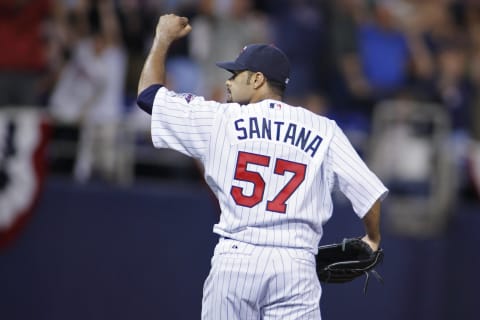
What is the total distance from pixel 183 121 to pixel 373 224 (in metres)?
1.10

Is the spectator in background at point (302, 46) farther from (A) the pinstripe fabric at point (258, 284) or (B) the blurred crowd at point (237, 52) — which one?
(A) the pinstripe fabric at point (258, 284)

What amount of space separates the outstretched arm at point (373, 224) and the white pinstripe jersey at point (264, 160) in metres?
0.16

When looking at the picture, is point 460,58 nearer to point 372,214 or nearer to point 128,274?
point 128,274

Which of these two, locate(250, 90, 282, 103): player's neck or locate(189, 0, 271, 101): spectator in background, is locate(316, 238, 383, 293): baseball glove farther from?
locate(189, 0, 271, 101): spectator in background

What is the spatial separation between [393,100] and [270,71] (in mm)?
5198

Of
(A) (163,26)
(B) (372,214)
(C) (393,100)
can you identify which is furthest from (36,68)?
(B) (372,214)

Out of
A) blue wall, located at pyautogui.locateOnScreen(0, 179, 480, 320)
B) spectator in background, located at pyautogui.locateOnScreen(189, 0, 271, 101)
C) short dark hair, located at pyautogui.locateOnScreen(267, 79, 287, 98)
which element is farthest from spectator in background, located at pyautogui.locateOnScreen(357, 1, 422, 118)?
short dark hair, located at pyautogui.locateOnScreen(267, 79, 287, 98)

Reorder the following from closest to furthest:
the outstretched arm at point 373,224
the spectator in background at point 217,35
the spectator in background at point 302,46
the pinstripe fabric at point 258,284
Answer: the pinstripe fabric at point 258,284, the outstretched arm at point 373,224, the spectator in background at point 217,35, the spectator in background at point 302,46

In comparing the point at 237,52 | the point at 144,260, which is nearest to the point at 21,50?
the point at 237,52

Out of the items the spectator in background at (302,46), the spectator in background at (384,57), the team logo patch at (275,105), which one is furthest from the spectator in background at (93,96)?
the team logo patch at (275,105)

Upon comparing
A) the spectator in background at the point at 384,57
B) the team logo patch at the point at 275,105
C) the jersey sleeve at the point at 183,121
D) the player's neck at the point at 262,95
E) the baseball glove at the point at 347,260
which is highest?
the spectator in background at the point at 384,57

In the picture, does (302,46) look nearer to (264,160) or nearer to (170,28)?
(170,28)

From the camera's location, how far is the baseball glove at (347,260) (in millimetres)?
5480

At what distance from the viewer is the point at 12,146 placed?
30.3 feet
